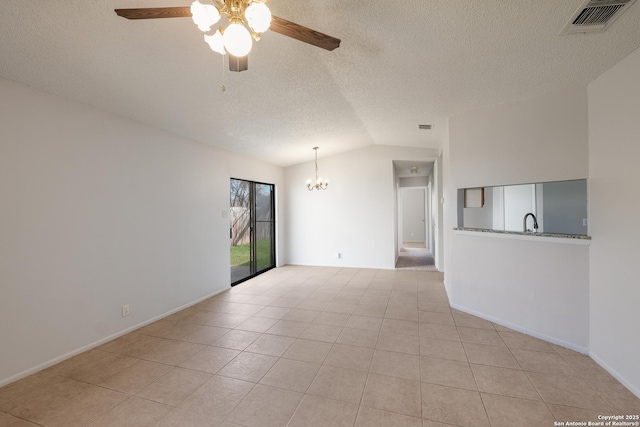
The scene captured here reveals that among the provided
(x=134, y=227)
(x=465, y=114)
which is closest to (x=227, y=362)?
(x=134, y=227)

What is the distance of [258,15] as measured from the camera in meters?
1.15

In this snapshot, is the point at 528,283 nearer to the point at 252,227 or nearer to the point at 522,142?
the point at 522,142

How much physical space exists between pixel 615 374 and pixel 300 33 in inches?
134

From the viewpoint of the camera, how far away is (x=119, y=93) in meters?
2.60

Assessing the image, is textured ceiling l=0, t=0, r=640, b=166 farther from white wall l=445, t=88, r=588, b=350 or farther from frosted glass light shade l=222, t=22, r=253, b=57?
frosted glass light shade l=222, t=22, r=253, b=57

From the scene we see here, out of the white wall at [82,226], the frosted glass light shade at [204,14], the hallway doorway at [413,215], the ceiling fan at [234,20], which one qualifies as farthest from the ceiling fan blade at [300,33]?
the hallway doorway at [413,215]

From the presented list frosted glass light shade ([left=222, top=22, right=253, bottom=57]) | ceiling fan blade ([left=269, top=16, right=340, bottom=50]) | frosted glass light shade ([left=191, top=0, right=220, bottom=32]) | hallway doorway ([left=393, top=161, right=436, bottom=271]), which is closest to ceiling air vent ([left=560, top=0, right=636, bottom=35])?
ceiling fan blade ([left=269, top=16, right=340, bottom=50])

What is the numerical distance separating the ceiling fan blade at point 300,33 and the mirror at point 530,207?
107 inches

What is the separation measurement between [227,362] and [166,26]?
2.77 meters

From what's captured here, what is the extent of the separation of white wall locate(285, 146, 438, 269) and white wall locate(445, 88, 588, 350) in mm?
2357

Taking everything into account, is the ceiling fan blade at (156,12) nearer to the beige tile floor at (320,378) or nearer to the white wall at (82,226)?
the white wall at (82,226)

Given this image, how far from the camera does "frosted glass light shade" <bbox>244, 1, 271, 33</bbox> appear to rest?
3.74ft

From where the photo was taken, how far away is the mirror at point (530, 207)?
2557 millimetres

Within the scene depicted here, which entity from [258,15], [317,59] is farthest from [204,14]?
[317,59]
